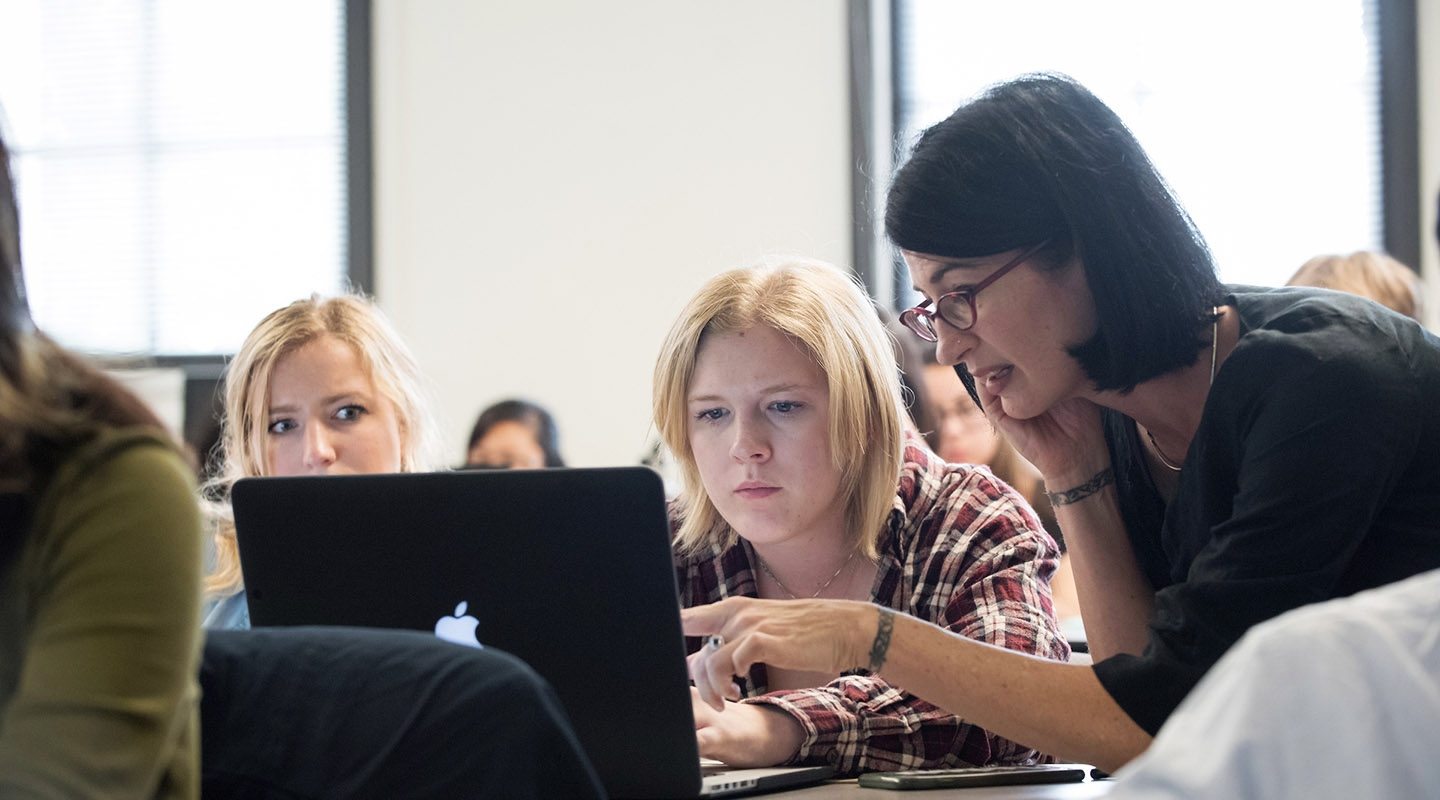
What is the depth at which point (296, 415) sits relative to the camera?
6.50 feet

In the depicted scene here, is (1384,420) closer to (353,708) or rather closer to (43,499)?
Result: (353,708)

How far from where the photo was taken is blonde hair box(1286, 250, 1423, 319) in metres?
3.09

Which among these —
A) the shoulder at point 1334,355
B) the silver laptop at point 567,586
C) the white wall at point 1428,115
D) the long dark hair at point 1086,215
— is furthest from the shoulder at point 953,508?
the white wall at point 1428,115

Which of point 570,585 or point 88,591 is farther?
point 570,585

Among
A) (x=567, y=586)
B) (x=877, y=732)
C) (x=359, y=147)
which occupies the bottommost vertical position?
(x=877, y=732)

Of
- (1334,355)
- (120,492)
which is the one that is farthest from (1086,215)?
(120,492)

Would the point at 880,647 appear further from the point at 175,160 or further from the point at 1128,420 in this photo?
the point at 175,160

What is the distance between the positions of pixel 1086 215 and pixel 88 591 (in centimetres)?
97

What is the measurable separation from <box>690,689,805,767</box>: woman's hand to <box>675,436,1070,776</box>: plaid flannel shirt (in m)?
0.02

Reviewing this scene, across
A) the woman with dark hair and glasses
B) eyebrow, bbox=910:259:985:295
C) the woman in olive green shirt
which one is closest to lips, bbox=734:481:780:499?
the woman with dark hair and glasses

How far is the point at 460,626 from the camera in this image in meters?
1.11

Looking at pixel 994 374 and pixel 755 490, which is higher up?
pixel 994 374

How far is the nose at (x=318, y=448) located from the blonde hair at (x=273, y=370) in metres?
0.07

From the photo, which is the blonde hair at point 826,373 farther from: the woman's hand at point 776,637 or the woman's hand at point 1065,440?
the woman's hand at point 776,637
